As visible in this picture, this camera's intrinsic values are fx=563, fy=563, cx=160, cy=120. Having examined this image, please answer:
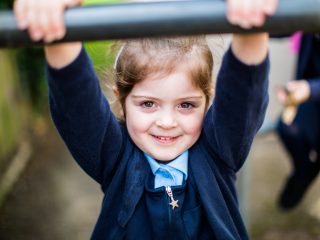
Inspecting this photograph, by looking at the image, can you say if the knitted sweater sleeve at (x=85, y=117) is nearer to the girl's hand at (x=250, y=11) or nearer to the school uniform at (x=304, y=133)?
the girl's hand at (x=250, y=11)

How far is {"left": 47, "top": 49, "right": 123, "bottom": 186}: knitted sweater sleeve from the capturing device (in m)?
1.05

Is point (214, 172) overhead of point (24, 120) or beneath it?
overhead

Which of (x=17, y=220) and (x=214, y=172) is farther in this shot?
(x=17, y=220)

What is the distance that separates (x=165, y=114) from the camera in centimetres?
122

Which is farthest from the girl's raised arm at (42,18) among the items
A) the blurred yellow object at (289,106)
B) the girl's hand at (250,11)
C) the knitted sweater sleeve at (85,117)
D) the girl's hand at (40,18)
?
the blurred yellow object at (289,106)

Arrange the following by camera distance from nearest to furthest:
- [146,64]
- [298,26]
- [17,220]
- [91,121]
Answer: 1. [298,26]
2. [91,121]
3. [146,64]
4. [17,220]

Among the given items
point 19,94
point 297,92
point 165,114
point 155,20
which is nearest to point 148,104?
point 165,114

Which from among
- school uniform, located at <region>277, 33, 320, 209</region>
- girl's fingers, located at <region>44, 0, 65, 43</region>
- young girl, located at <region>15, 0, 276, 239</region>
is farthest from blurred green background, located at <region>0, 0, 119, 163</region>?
girl's fingers, located at <region>44, 0, 65, 43</region>

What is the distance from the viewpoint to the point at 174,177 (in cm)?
127

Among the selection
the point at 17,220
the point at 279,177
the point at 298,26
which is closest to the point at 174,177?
the point at 298,26

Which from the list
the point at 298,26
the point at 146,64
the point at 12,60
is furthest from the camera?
the point at 12,60

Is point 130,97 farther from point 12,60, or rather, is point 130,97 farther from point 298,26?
point 12,60

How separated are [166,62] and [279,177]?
2307 millimetres

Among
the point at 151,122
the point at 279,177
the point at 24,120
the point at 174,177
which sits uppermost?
the point at 151,122
